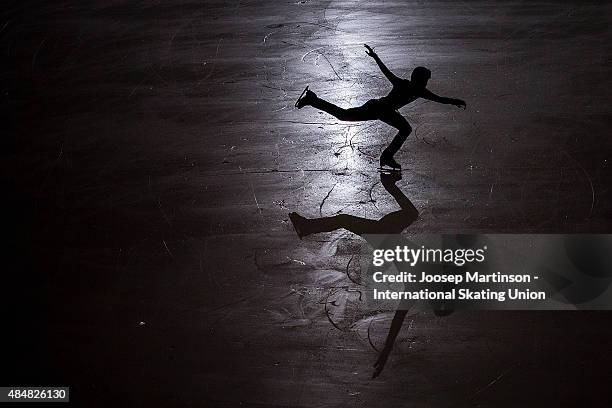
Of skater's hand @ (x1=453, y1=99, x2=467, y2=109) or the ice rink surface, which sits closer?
Answer: the ice rink surface

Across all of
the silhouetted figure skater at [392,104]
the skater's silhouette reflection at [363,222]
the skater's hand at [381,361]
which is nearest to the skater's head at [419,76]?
the silhouetted figure skater at [392,104]

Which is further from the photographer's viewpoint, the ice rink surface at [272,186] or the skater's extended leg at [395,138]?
the skater's extended leg at [395,138]

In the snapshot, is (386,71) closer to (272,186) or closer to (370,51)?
(370,51)

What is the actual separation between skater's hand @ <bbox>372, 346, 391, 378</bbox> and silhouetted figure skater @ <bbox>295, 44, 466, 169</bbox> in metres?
0.36

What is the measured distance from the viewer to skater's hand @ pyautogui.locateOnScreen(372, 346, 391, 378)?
110 centimetres

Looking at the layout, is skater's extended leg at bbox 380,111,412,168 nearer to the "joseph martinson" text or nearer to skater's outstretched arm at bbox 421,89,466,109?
skater's outstretched arm at bbox 421,89,466,109

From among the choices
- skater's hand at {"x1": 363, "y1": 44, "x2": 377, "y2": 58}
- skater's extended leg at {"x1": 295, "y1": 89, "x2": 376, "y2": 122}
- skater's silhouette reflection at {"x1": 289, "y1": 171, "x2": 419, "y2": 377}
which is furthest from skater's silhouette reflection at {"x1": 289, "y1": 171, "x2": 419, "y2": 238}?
skater's hand at {"x1": 363, "y1": 44, "x2": 377, "y2": 58}

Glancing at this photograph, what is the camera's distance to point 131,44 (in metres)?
1.38

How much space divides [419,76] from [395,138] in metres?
0.14

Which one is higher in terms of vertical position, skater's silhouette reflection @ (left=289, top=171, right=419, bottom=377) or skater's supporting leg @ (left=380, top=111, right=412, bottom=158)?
skater's supporting leg @ (left=380, top=111, right=412, bottom=158)

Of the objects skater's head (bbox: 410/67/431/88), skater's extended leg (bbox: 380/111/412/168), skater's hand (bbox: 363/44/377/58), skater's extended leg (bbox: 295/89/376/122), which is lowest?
skater's extended leg (bbox: 380/111/412/168)

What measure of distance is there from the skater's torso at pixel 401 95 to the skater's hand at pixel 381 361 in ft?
1.60

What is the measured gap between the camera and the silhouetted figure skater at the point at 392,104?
122 cm

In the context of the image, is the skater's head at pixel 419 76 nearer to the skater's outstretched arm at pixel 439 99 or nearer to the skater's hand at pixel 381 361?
the skater's outstretched arm at pixel 439 99
